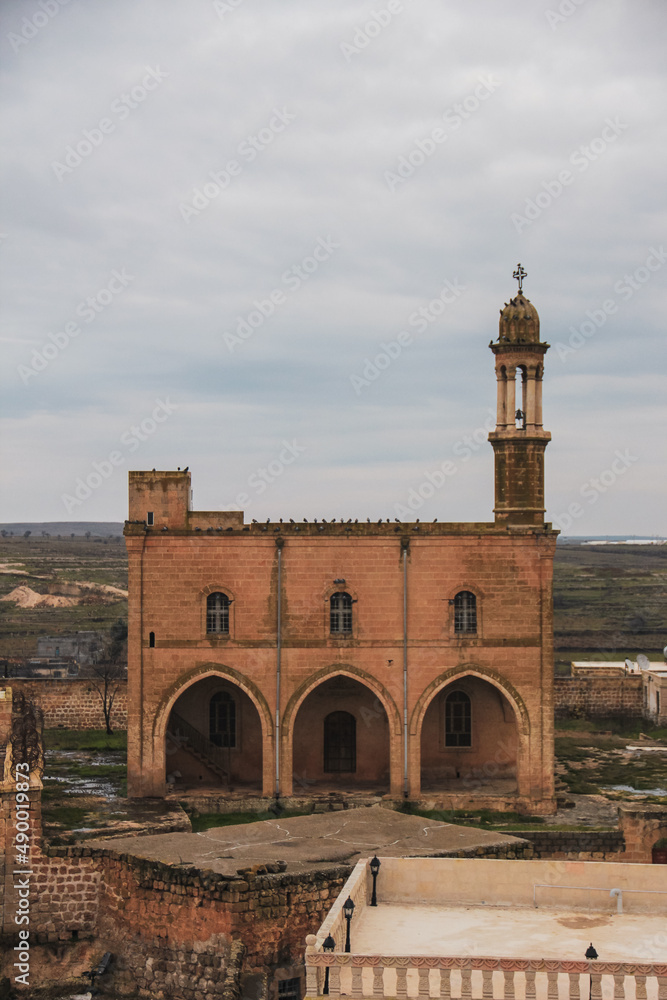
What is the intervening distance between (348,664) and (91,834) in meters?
8.01

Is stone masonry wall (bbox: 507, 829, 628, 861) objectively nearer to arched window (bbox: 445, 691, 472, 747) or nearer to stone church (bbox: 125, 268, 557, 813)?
stone church (bbox: 125, 268, 557, 813)

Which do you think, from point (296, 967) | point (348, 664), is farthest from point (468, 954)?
point (348, 664)

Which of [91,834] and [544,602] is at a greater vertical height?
[544,602]

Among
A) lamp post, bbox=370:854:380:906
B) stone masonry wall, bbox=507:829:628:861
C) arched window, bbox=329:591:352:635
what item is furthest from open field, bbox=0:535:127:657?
lamp post, bbox=370:854:380:906

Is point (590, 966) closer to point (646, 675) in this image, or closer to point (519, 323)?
point (519, 323)

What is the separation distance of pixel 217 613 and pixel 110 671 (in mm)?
17510

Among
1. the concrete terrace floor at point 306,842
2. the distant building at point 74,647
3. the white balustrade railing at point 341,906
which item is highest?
the distant building at point 74,647

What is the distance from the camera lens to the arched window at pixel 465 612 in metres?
30.4

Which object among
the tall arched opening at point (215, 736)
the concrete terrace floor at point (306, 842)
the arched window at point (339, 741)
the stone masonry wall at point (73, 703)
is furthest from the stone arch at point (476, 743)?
the stone masonry wall at point (73, 703)

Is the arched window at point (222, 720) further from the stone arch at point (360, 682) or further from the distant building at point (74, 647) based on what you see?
the distant building at point (74, 647)

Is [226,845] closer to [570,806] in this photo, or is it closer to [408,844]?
[408,844]

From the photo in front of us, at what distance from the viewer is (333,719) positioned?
31828 mm

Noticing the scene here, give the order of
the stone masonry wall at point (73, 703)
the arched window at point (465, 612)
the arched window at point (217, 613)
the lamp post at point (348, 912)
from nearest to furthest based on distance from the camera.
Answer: the lamp post at point (348, 912)
the arched window at point (217, 613)
the arched window at point (465, 612)
the stone masonry wall at point (73, 703)

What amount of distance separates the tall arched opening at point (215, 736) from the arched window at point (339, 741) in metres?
1.70
